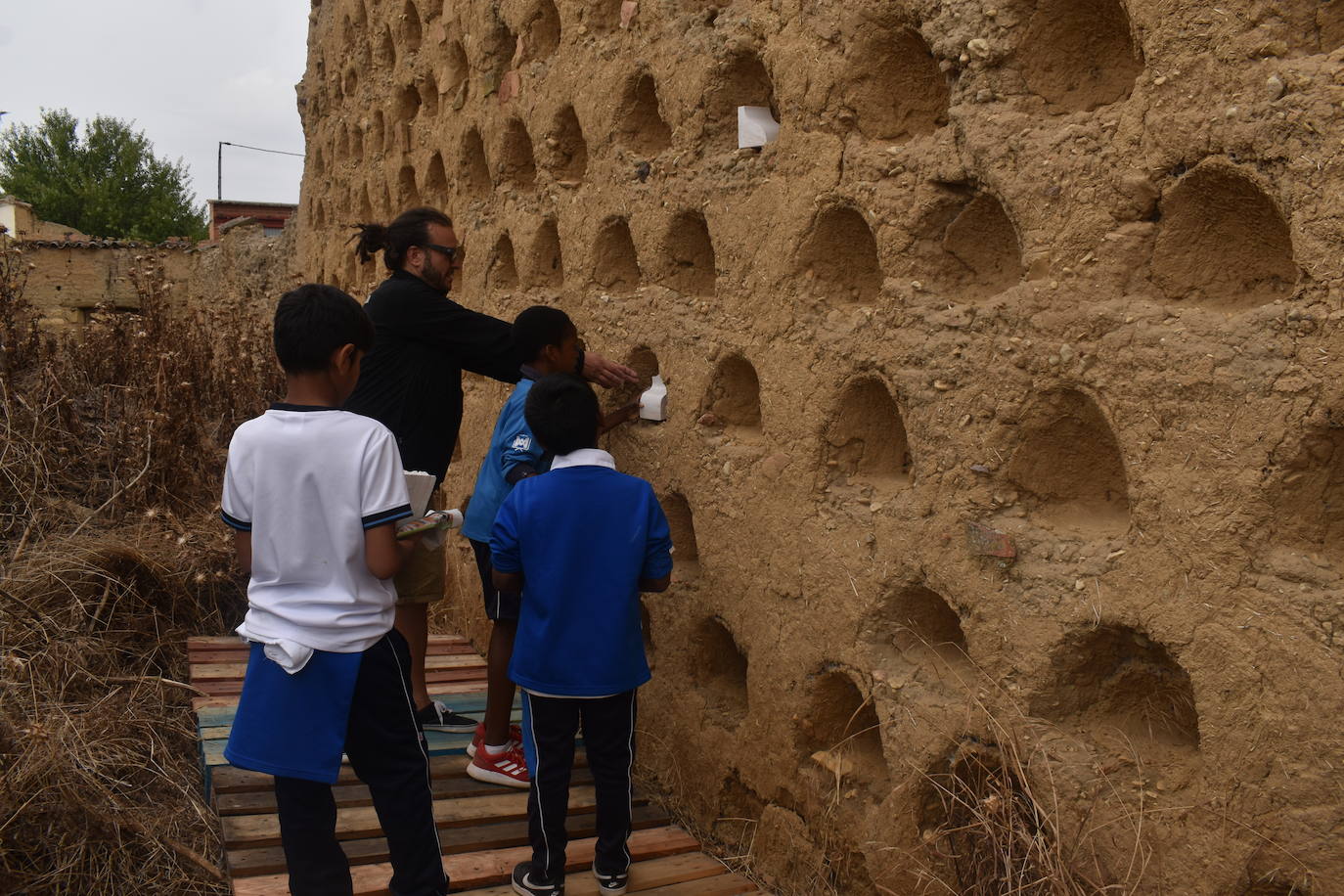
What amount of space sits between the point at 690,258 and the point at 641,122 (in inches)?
18.2

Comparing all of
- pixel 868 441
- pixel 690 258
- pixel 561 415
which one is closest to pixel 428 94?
pixel 690 258

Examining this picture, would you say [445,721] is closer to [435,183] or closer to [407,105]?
[435,183]

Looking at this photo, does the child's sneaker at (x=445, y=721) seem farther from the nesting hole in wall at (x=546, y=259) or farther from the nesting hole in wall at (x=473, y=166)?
the nesting hole in wall at (x=473, y=166)

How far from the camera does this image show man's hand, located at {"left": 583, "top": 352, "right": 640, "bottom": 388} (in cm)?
318

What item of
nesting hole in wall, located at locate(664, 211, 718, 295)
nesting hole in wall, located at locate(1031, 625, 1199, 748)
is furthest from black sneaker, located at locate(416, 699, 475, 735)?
nesting hole in wall, located at locate(1031, 625, 1199, 748)

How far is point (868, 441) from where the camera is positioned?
2.54 meters

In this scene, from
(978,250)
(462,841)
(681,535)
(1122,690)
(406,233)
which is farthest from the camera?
(406,233)

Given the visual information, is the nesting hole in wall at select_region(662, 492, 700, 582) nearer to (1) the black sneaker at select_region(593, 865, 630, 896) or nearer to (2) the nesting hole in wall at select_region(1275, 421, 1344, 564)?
(1) the black sneaker at select_region(593, 865, 630, 896)

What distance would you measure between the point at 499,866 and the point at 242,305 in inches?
250

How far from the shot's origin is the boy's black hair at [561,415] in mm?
2604

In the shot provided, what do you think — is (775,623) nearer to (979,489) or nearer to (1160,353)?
(979,489)

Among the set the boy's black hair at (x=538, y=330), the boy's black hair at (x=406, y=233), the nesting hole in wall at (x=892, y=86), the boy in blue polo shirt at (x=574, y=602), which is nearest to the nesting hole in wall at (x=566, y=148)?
the boy's black hair at (x=406, y=233)

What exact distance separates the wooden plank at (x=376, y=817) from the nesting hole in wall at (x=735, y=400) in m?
1.09

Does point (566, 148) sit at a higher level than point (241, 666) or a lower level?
higher
